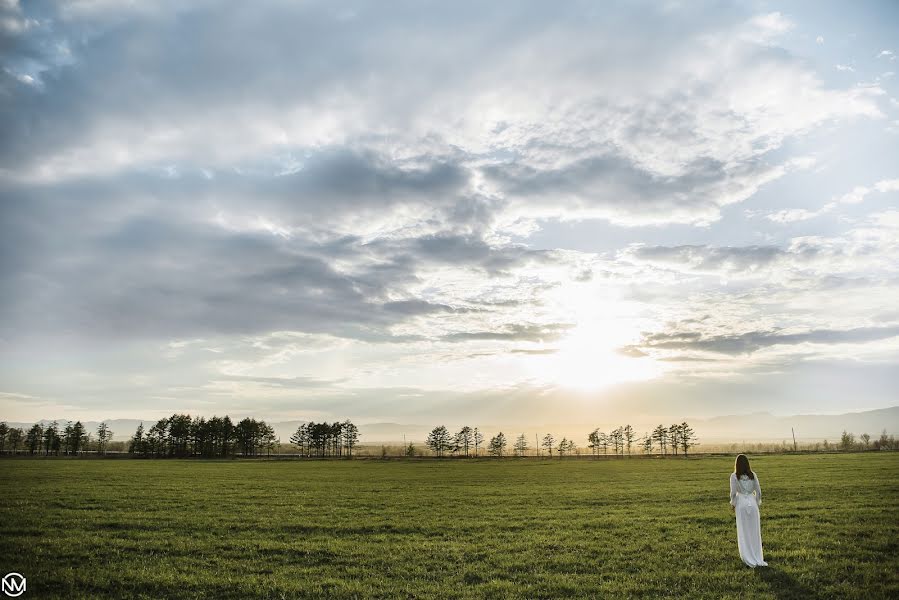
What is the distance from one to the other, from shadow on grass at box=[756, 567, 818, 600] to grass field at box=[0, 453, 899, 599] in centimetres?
9

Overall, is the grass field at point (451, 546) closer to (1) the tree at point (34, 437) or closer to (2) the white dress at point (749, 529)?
(2) the white dress at point (749, 529)

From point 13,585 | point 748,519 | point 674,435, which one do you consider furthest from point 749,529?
point 674,435

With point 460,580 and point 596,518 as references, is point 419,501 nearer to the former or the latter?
point 596,518

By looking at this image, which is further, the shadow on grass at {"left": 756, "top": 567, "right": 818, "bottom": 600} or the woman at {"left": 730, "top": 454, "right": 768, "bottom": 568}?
the woman at {"left": 730, "top": 454, "right": 768, "bottom": 568}

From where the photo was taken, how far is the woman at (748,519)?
16125 mm

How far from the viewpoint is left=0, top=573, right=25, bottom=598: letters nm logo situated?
1435 cm

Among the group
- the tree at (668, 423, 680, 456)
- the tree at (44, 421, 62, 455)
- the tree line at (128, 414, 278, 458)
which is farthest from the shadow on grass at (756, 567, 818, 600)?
the tree at (44, 421, 62, 455)

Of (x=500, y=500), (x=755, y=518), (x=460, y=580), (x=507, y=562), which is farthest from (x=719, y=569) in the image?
(x=500, y=500)

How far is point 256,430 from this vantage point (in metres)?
176

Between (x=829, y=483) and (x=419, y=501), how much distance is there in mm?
32445

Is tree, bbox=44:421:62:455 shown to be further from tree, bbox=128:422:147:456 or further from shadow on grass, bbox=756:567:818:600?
shadow on grass, bbox=756:567:818:600

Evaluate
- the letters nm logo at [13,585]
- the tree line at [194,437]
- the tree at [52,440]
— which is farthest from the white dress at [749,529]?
the tree at [52,440]

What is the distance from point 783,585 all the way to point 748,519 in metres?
2.43

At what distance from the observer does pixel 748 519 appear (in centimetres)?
1628
